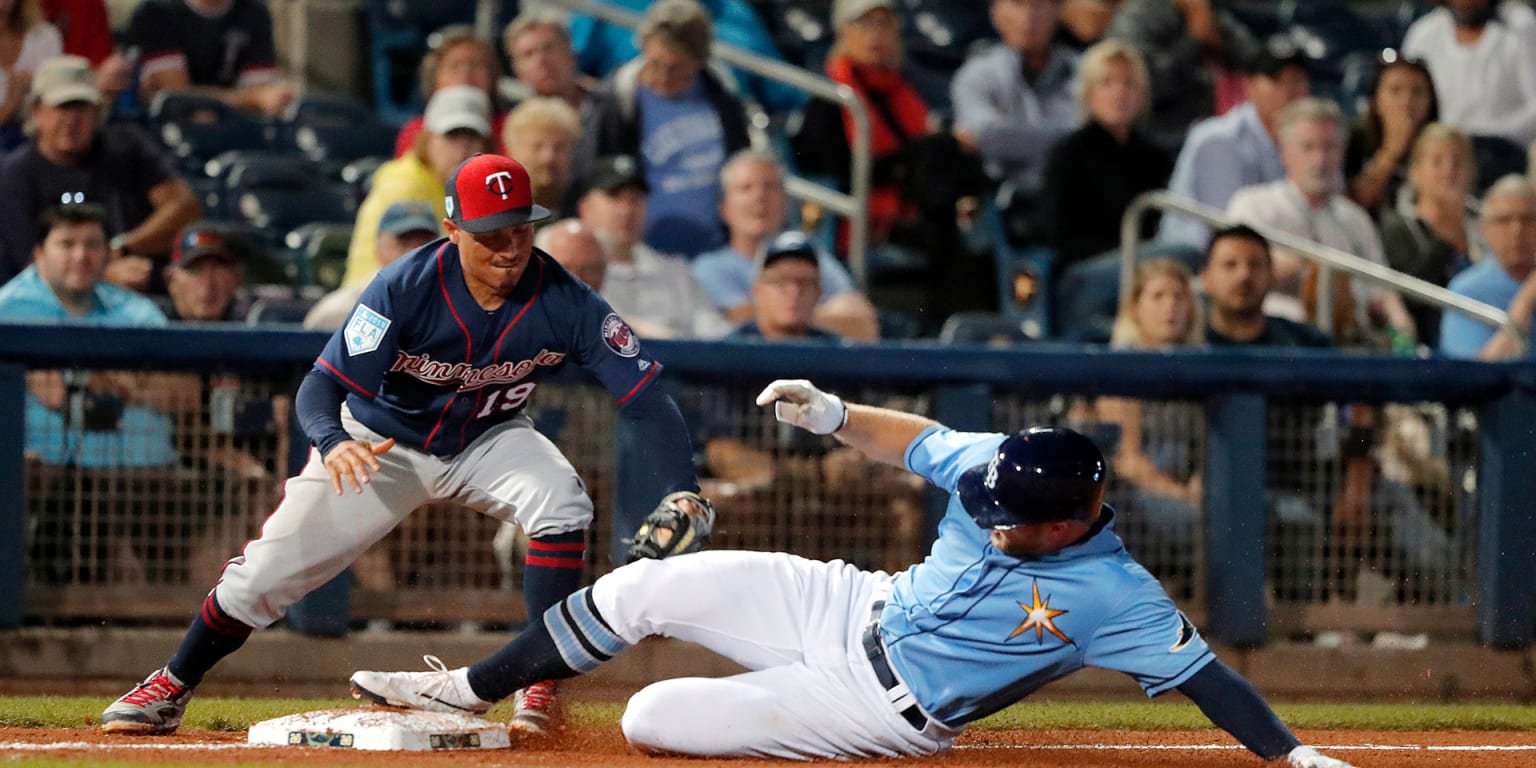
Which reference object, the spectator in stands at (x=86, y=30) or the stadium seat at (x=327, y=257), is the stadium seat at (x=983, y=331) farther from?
the spectator in stands at (x=86, y=30)

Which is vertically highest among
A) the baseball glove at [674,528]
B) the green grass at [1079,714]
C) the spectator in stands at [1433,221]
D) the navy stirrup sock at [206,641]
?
the spectator in stands at [1433,221]

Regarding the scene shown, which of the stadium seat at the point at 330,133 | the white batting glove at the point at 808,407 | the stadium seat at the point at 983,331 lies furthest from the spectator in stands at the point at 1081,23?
the white batting glove at the point at 808,407

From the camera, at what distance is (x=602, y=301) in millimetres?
5195

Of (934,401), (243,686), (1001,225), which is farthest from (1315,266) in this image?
(243,686)

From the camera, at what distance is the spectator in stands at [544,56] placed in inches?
328

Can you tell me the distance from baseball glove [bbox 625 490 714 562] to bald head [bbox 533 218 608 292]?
87.6 inches

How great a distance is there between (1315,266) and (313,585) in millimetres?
4812

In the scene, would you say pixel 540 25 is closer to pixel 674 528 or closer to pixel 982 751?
pixel 674 528

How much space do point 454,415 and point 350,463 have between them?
0.59 meters

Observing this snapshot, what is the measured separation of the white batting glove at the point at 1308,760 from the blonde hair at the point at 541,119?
13.9ft

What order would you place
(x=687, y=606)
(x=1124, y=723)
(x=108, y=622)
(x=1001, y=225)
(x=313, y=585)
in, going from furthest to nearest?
(x=1001, y=225)
(x=108, y=622)
(x=1124, y=723)
(x=313, y=585)
(x=687, y=606)

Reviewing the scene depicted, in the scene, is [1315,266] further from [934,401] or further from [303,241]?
[303,241]

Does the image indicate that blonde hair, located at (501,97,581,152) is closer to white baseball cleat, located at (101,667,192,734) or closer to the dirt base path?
the dirt base path

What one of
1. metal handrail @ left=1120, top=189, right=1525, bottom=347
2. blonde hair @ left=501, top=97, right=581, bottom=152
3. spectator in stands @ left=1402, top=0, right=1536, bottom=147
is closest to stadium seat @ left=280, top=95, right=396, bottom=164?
blonde hair @ left=501, top=97, right=581, bottom=152
